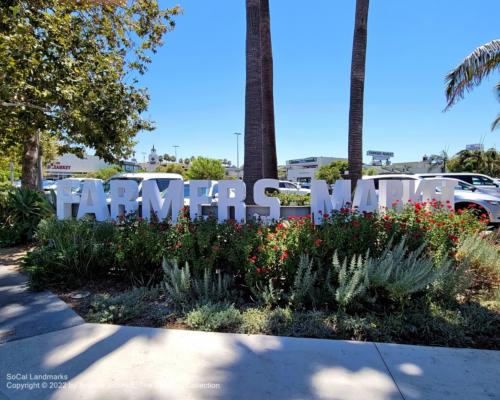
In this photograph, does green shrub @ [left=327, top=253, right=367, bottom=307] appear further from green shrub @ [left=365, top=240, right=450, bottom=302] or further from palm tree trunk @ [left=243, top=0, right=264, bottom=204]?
palm tree trunk @ [left=243, top=0, right=264, bottom=204]

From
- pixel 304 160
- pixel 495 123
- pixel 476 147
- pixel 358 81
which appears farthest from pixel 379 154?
pixel 358 81

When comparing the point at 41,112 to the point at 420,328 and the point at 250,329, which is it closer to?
the point at 250,329

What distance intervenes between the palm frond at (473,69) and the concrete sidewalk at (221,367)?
9.85 m

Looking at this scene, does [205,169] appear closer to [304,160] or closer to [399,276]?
[399,276]

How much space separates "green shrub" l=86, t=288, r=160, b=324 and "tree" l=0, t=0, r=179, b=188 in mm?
5397

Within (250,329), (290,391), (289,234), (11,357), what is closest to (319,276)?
(289,234)

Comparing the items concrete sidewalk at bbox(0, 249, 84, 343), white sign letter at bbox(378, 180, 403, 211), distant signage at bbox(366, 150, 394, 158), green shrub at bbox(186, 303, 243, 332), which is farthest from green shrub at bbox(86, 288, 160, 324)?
distant signage at bbox(366, 150, 394, 158)

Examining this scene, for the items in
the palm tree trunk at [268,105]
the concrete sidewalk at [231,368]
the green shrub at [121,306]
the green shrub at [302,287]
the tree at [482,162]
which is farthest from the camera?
the tree at [482,162]

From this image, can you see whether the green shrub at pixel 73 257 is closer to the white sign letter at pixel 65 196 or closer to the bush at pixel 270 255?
the bush at pixel 270 255

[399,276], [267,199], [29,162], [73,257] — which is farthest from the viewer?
[29,162]

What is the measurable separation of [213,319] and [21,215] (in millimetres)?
8081

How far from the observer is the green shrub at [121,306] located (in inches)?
161

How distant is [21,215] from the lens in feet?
31.1

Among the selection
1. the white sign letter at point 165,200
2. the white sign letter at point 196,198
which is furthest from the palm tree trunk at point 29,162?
the white sign letter at point 196,198
